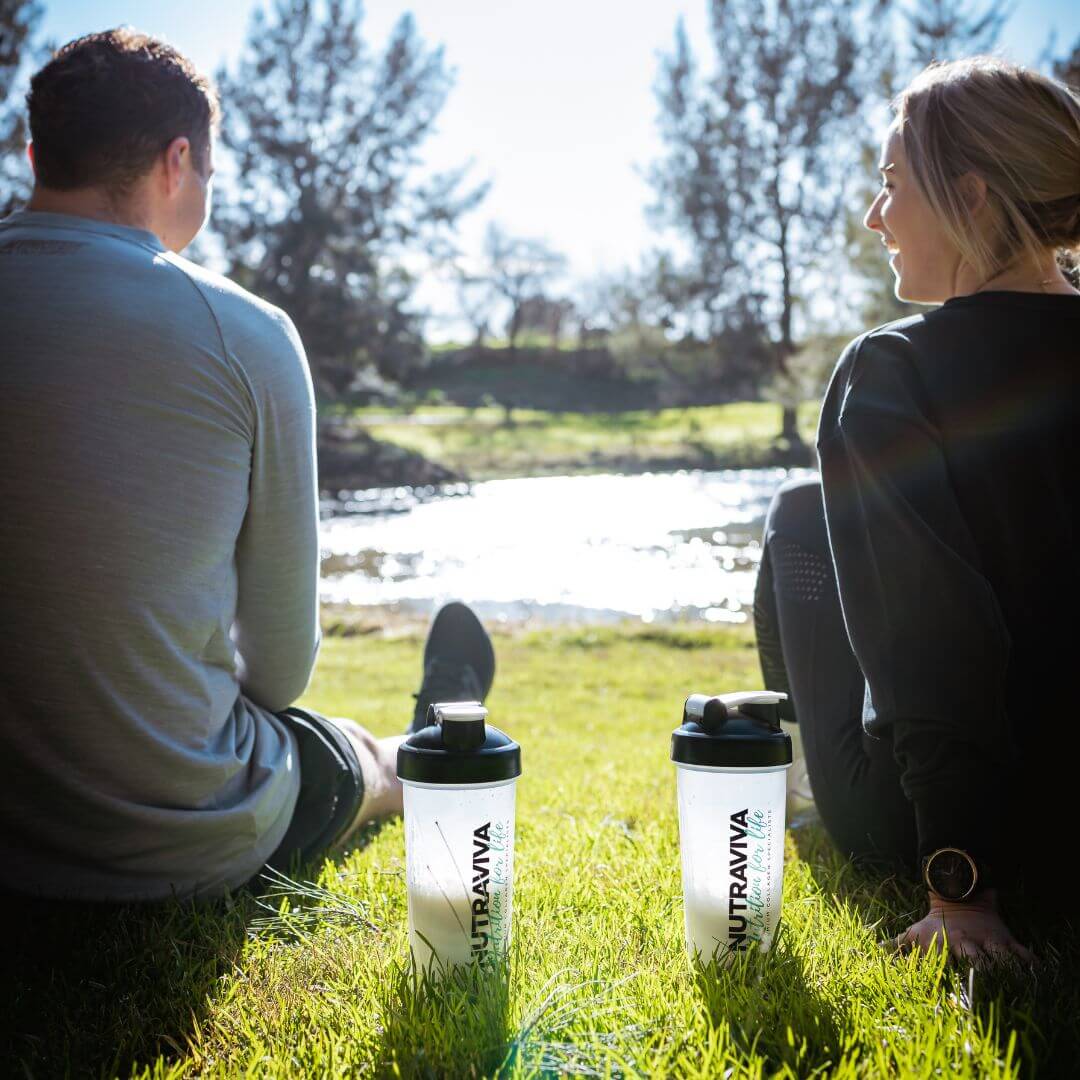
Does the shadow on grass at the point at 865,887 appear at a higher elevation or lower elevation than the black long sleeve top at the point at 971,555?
lower

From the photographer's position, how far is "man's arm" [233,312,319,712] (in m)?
1.78

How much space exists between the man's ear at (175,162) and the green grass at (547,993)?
1.23 m

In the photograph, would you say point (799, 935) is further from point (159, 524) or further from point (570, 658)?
point (570, 658)

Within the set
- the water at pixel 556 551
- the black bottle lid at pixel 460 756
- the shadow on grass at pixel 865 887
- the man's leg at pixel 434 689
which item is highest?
the black bottle lid at pixel 460 756

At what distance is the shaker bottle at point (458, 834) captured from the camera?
136 cm

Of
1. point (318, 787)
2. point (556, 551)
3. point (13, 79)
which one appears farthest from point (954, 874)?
point (13, 79)

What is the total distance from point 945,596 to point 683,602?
267 inches

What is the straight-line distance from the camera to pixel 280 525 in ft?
5.99

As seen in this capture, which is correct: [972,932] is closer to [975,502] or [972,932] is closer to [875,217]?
[975,502]

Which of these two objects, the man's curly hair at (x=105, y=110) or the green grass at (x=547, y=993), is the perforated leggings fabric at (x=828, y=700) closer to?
the green grass at (x=547, y=993)

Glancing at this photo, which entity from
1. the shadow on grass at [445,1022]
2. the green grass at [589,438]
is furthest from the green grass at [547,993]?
the green grass at [589,438]

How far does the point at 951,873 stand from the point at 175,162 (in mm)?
1680

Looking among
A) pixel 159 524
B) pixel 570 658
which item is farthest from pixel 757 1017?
pixel 570 658

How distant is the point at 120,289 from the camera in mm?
1647
